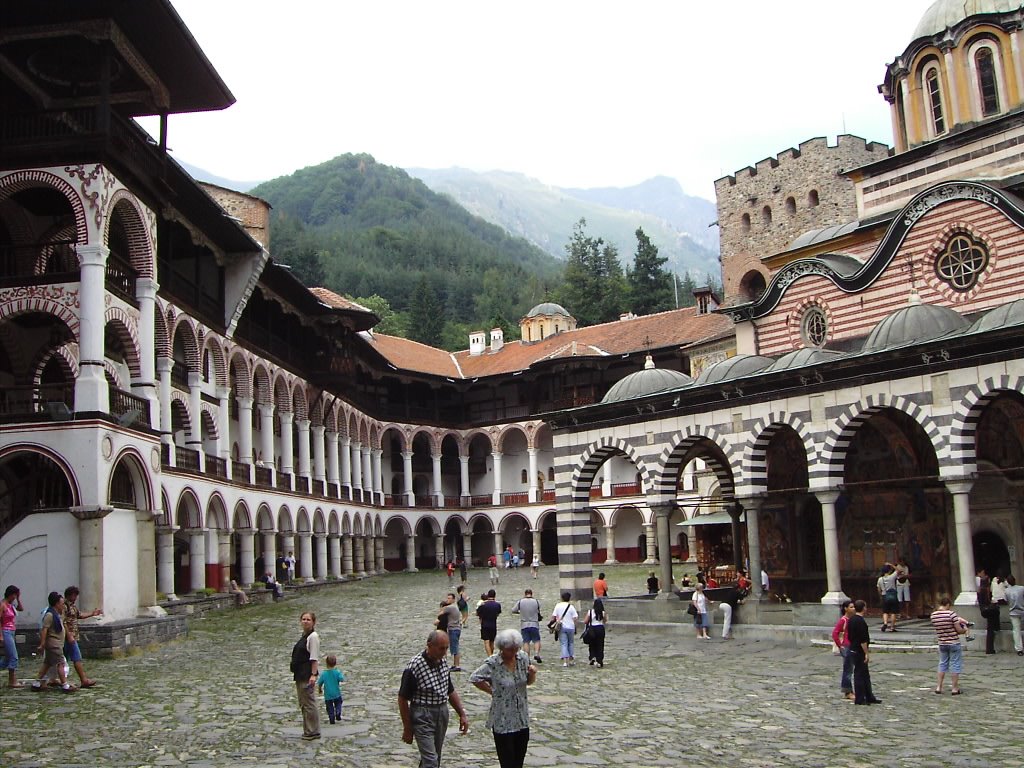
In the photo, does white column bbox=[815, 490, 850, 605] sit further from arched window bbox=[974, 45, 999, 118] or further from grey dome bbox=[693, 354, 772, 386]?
arched window bbox=[974, 45, 999, 118]

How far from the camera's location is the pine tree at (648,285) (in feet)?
256

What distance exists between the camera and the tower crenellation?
44.7m

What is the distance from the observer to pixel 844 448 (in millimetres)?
18734

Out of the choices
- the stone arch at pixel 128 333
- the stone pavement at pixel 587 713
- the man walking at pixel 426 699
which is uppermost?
the stone arch at pixel 128 333

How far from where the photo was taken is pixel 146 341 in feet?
70.3

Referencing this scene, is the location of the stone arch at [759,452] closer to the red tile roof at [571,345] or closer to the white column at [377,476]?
the red tile roof at [571,345]

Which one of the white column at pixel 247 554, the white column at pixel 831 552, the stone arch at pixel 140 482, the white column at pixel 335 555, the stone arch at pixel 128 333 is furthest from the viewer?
the white column at pixel 335 555

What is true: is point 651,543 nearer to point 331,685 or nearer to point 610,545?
point 610,545

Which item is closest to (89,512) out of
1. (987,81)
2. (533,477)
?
(987,81)

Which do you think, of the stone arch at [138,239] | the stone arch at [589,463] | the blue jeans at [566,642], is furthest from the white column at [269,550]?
the blue jeans at [566,642]

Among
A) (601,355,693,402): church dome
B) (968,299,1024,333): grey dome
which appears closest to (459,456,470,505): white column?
(601,355,693,402): church dome

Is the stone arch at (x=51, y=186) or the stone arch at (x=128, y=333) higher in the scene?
the stone arch at (x=51, y=186)

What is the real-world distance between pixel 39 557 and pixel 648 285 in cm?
6479

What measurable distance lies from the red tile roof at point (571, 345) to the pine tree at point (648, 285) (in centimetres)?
2066
